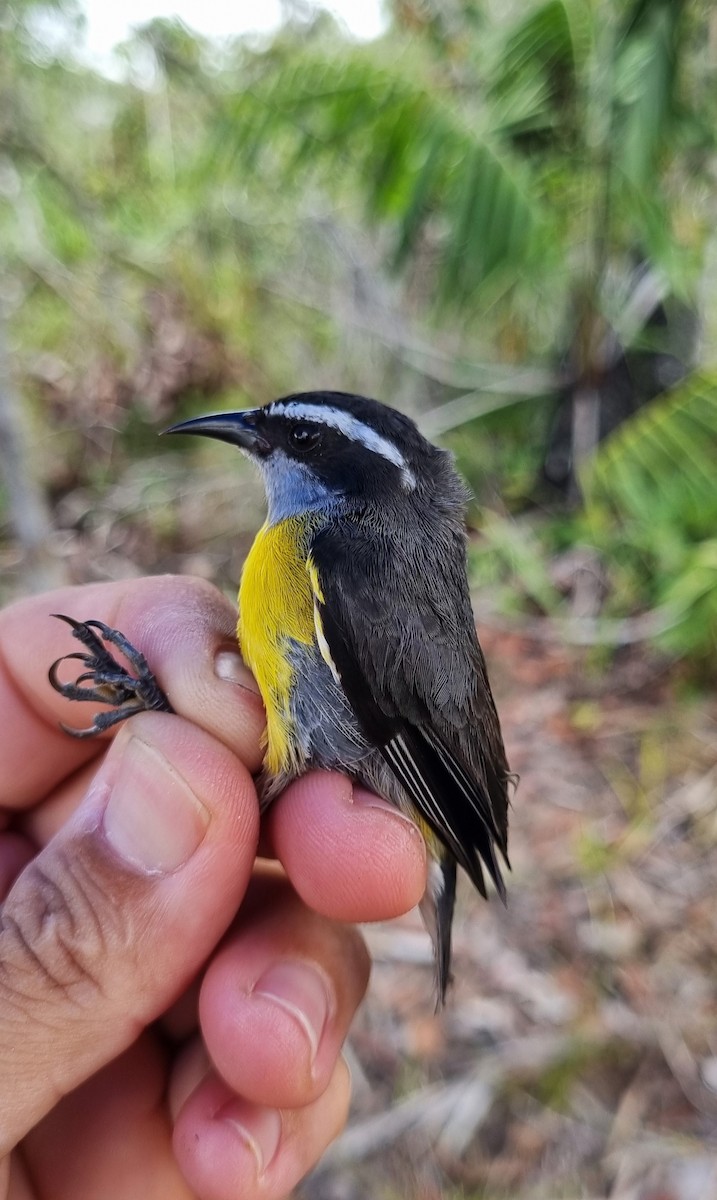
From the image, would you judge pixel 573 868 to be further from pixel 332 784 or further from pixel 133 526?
pixel 133 526

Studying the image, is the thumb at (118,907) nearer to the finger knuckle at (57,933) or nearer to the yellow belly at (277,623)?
the finger knuckle at (57,933)

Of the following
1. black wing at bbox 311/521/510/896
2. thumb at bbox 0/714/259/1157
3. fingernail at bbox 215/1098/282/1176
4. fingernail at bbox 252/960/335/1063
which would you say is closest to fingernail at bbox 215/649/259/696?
thumb at bbox 0/714/259/1157

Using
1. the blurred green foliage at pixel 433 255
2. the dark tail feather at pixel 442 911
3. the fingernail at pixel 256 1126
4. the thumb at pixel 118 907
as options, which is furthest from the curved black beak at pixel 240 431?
the blurred green foliage at pixel 433 255

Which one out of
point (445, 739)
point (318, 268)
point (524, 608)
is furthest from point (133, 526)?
point (445, 739)

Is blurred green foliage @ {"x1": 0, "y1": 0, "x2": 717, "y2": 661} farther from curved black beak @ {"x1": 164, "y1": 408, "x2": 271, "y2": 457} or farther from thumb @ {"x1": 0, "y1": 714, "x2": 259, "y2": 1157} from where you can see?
thumb @ {"x1": 0, "y1": 714, "x2": 259, "y2": 1157}

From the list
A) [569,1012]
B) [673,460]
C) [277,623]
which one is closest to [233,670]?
[277,623]
